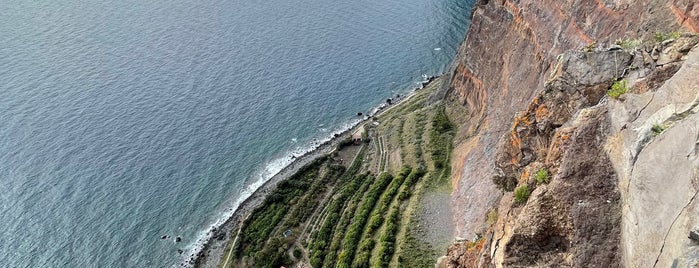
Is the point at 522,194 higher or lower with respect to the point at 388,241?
lower

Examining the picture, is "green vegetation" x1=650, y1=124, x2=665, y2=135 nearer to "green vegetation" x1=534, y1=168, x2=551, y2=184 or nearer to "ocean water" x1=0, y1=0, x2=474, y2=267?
"green vegetation" x1=534, y1=168, x2=551, y2=184

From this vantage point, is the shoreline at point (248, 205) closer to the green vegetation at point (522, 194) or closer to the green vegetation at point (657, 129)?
the green vegetation at point (522, 194)

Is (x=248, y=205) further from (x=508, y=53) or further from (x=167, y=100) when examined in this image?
(x=508, y=53)

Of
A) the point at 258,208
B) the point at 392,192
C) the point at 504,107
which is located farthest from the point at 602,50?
the point at 258,208

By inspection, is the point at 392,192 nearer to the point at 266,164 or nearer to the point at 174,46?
the point at 266,164

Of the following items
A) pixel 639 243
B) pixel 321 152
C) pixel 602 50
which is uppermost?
pixel 321 152

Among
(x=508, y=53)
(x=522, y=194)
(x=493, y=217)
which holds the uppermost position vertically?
(x=508, y=53)

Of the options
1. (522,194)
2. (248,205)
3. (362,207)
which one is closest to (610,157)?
(522,194)
